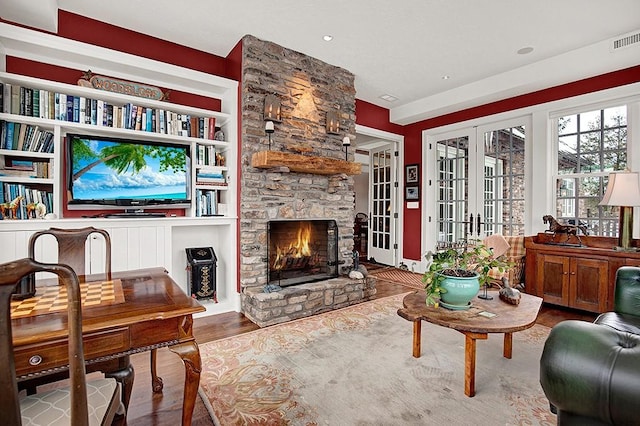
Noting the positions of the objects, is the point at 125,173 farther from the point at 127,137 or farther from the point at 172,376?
the point at 172,376

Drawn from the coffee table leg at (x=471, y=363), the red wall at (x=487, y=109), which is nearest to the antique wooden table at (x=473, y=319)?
the coffee table leg at (x=471, y=363)

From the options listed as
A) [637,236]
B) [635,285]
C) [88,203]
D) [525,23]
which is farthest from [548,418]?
[88,203]

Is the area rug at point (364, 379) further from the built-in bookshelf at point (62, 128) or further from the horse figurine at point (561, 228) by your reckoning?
the built-in bookshelf at point (62, 128)

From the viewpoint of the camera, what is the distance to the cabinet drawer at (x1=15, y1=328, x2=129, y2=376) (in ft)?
3.54

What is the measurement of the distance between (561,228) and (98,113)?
516cm

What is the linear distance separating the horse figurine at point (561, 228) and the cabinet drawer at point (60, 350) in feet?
14.7

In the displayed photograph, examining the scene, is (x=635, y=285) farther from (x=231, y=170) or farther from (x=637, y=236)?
(x=231, y=170)

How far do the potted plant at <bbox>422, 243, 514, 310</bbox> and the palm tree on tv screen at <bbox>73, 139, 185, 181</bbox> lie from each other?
8.97 feet

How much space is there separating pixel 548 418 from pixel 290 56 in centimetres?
386

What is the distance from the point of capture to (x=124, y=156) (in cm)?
319

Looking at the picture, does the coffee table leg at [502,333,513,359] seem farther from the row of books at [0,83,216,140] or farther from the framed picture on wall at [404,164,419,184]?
the framed picture on wall at [404,164,419,184]

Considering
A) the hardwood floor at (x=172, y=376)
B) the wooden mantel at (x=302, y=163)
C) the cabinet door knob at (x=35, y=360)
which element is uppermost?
the wooden mantel at (x=302, y=163)

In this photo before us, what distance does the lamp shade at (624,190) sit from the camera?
126 inches

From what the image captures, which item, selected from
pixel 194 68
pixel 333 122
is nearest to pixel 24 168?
pixel 194 68
